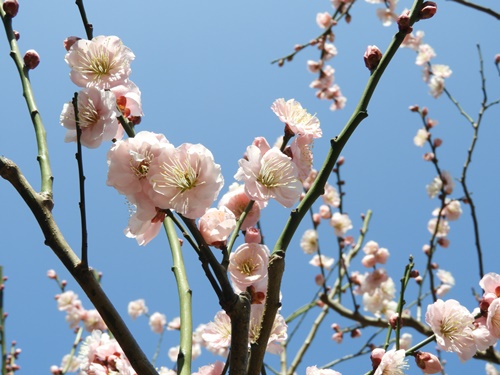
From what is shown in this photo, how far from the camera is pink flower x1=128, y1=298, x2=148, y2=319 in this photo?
20.7ft

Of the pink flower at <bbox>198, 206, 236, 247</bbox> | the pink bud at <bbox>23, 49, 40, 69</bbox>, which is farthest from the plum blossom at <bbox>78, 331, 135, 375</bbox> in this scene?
the pink bud at <bbox>23, 49, 40, 69</bbox>

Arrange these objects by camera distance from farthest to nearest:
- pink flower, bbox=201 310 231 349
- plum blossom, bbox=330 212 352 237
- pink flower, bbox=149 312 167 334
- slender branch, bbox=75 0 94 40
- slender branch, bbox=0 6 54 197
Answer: pink flower, bbox=149 312 167 334, plum blossom, bbox=330 212 352 237, pink flower, bbox=201 310 231 349, slender branch, bbox=75 0 94 40, slender branch, bbox=0 6 54 197

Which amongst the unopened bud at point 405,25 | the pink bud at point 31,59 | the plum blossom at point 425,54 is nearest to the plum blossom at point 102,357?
the pink bud at point 31,59

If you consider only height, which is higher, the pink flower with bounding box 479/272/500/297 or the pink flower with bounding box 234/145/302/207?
the pink flower with bounding box 234/145/302/207

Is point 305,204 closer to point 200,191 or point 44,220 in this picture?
point 200,191

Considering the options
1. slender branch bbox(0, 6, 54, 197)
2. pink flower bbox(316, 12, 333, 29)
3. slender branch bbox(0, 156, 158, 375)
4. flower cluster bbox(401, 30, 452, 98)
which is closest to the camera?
slender branch bbox(0, 156, 158, 375)

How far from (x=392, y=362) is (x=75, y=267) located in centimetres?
83

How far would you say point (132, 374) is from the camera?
1237 mm

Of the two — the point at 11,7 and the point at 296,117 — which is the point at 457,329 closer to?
the point at 296,117

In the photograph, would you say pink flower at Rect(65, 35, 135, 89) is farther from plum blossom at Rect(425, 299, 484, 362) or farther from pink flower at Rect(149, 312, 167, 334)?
pink flower at Rect(149, 312, 167, 334)

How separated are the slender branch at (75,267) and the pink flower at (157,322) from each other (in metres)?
5.70

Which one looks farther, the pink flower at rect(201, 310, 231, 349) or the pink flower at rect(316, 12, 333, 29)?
the pink flower at rect(316, 12, 333, 29)

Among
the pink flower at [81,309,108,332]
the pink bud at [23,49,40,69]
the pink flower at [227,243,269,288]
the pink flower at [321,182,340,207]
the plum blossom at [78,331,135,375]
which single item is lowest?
the plum blossom at [78,331,135,375]

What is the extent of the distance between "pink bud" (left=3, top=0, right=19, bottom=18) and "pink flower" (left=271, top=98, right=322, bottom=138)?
902 mm
